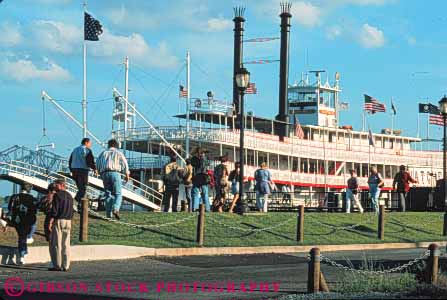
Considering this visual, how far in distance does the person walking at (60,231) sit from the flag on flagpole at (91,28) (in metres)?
20.3

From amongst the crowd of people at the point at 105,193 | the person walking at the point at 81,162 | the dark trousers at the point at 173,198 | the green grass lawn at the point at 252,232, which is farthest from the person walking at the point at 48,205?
the dark trousers at the point at 173,198

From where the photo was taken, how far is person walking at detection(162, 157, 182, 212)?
74.4 ft

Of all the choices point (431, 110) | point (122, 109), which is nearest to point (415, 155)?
point (431, 110)

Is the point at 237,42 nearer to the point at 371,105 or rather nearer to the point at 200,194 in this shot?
the point at 371,105

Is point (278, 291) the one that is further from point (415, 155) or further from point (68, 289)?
point (415, 155)

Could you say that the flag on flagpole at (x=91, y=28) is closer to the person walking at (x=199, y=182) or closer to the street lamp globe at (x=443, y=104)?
the person walking at (x=199, y=182)

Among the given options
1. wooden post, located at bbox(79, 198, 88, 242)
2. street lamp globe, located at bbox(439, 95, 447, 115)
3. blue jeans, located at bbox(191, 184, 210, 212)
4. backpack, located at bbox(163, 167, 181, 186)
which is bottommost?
wooden post, located at bbox(79, 198, 88, 242)

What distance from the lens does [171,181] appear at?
22891 millimetres

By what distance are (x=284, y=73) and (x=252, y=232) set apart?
32.8m

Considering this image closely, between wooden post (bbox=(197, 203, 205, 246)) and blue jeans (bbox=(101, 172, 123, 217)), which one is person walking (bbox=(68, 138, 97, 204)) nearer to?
blue jeans (bbox=(101, 172, 123, 217))

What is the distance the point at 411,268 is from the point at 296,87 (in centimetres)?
4276

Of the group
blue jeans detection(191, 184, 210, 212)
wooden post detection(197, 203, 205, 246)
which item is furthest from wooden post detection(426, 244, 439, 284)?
blue jeans detection(191, 184, 210, 212)

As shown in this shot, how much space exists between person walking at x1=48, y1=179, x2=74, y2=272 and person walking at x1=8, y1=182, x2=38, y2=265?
0.66 meters

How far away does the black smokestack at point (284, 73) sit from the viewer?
5150cm
